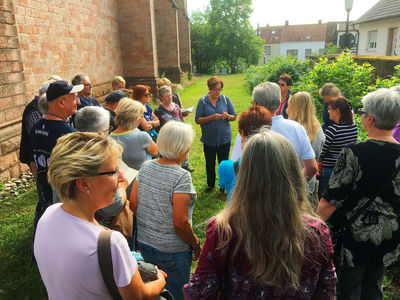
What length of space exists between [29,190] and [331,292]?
554cm

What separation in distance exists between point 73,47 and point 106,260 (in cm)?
1004

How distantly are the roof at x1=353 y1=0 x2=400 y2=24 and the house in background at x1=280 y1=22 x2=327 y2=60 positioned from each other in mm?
32327

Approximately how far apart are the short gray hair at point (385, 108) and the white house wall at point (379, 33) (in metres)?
19.9

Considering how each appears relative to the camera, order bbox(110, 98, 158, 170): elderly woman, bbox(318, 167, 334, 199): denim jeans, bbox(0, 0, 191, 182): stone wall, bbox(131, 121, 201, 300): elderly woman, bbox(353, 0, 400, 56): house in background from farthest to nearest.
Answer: bbox(353, 0, 400, 56): house in background → bbox(0, 0, 191, 182): stone wall → bbox(318, 167, 334, 199): denim jeans → bbox(110, 98, 158, 170): elderly woman → bbox(131, 121, 201, 300): elderly woman

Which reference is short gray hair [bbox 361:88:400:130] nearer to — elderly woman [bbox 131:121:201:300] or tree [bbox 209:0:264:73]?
elderly woman [bbox 131:121:201:300]

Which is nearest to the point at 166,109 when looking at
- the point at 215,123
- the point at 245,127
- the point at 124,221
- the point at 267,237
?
the point at 215,123

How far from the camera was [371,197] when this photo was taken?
2.02m

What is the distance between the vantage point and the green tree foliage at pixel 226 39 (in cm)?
4178

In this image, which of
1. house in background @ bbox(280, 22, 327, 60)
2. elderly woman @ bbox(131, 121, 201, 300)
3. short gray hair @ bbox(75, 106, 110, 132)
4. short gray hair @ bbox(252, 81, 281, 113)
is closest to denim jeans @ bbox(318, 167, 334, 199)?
short gray hair @ bbox(252, 81, 281, 113)

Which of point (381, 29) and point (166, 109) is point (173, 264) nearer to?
point (166, 109)

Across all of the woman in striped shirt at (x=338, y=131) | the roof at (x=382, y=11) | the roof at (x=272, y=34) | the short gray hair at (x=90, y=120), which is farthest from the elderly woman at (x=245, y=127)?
the roof at (x=272, y=34)

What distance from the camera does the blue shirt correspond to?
486cm

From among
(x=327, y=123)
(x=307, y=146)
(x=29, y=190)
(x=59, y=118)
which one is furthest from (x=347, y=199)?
(x=29, y=190)

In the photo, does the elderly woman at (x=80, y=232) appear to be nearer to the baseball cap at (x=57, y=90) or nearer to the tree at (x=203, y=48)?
the baseball cap at (x=57, y=90)
